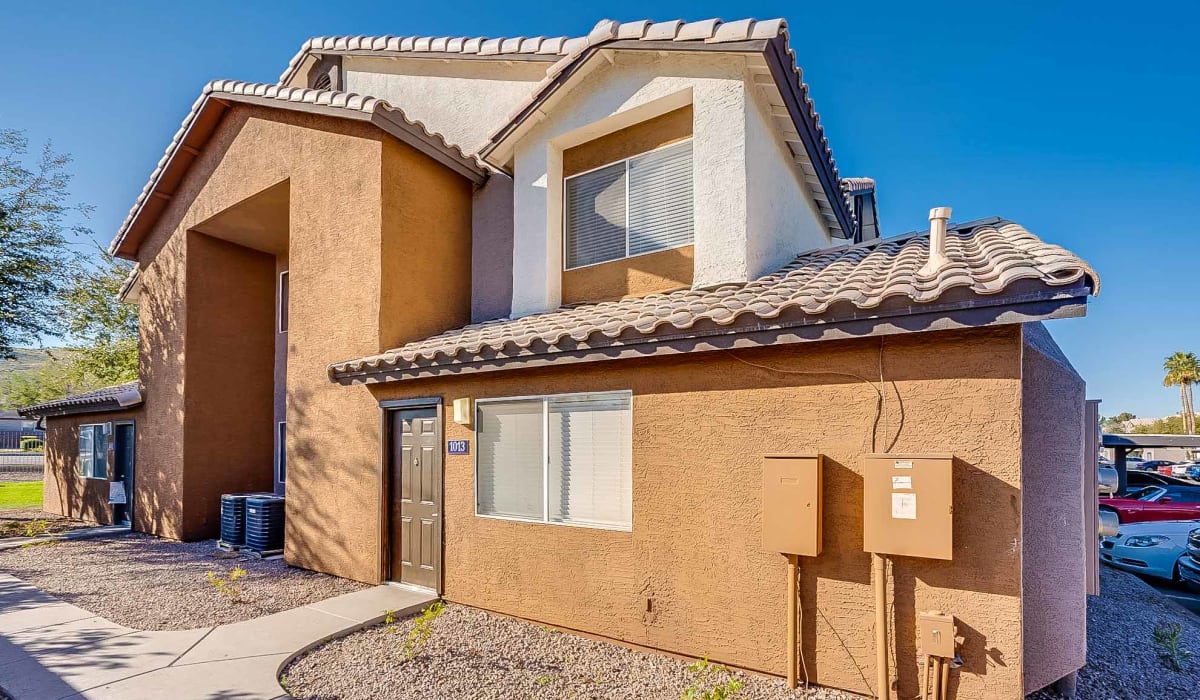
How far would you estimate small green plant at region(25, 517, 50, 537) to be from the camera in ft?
42.6

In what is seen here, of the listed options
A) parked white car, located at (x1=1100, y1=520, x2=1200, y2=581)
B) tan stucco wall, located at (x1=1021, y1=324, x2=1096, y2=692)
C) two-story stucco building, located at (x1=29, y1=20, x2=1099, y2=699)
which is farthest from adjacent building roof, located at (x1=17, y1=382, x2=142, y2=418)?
parked white car, located at (x1=1100, y1=520, x2=1200, y2=581)

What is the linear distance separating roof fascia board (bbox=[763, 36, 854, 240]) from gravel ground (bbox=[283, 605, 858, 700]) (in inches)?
244

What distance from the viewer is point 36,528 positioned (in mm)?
13398

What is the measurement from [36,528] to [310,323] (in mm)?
9878

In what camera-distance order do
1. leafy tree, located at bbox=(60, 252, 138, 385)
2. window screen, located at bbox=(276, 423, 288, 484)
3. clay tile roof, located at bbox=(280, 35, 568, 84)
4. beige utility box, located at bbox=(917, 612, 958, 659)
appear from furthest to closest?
leafy tree, located at bbox=(60, 252, 138, 385) < window screen, located at bbox=(276, 423, 288, 484) < clay tile roof, located at bbox=(280, 35, 568, 84) < beige utility box, located at bbox=(917, 612, 958, 659)

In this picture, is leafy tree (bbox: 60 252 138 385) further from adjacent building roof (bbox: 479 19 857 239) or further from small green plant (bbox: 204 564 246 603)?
adjacent building roof (bbox: 479 19 857 239)

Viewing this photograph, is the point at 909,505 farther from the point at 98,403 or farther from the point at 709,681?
the point at 98,403

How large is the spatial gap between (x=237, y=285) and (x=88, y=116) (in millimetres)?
4337

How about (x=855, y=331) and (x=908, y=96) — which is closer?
(x=855, y=331)

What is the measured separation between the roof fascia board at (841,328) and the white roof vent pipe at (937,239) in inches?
28.2

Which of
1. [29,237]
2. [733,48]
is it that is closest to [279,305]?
[29,237]

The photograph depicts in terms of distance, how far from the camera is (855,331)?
179 inches

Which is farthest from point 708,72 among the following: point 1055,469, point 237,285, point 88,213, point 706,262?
point 88,213

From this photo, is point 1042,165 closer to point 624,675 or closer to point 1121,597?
point 1121,597
